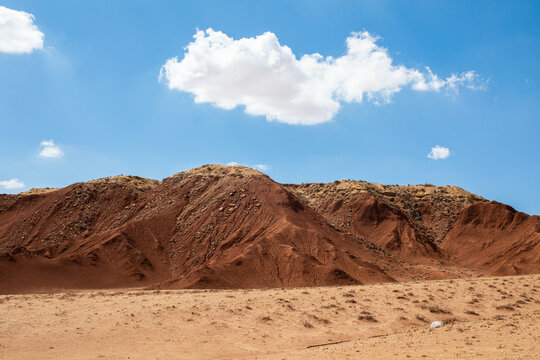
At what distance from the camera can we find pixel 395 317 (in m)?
27.9

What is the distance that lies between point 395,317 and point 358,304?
2874 mm

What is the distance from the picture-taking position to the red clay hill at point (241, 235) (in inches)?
2021

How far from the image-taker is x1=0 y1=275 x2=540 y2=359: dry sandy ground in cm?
1933

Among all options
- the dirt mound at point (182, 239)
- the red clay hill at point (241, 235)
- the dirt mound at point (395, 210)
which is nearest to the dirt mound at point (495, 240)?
the red clay hill at point (241, 235)

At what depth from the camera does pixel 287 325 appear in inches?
1016

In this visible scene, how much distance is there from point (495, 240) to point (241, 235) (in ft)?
171

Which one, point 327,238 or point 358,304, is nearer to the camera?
point 358,304

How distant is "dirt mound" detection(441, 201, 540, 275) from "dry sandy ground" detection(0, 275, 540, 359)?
1564 inches

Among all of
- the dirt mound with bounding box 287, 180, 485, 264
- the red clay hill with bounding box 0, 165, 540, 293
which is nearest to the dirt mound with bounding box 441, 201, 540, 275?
the red clay hill with bounding box 0, 165, 540, 293

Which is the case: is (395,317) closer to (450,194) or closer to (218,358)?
(218,358)

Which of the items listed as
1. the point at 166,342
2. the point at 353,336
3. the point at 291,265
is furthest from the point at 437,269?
the point at 166,342

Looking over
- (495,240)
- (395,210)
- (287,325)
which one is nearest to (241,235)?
(287,325)

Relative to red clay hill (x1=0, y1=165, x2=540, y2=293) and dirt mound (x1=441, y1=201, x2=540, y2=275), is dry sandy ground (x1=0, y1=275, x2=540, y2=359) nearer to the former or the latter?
red clay hill (x1=0, y1=165, x2=540, y2=293)

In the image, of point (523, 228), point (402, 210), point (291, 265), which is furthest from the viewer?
point (402, 210)
